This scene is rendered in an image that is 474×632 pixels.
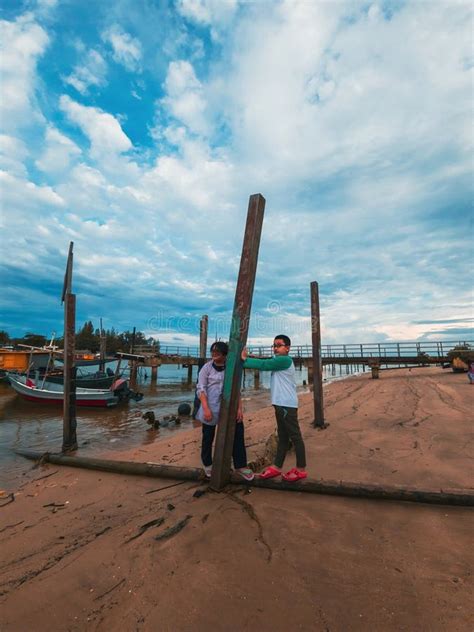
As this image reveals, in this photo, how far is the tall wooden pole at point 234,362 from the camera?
3916 millimetres

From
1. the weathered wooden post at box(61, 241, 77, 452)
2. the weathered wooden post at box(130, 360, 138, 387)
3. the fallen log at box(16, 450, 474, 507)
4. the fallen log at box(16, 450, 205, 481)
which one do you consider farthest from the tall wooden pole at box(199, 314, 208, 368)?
the weathered wooden post at box(130, 360, 138, 387)

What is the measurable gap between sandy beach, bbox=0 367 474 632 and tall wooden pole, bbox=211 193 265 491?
0.35m

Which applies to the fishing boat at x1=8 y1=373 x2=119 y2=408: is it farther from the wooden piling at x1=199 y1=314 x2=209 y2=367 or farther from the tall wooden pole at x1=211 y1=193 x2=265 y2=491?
the tall wooden pole at x1=211 y1=193 x2=265 y2=491

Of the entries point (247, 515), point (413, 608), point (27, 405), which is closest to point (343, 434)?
point (247, 515)

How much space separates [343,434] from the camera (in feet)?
23.0

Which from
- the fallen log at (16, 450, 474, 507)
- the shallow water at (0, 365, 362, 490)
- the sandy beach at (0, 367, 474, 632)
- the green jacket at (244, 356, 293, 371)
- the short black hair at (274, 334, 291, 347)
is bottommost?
the shallow water at (0, 365, 362, 490)

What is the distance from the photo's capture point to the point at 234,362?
393 cm

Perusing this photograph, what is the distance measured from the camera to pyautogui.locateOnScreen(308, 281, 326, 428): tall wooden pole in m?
8.03

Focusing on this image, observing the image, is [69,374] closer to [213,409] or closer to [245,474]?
[213,409]

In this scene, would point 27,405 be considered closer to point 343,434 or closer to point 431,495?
point 343,434

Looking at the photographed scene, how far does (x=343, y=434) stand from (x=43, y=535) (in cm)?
583

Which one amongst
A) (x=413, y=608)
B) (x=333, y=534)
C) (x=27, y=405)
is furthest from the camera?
(x=27, y=405)

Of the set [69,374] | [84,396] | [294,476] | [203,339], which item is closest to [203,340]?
[203,339]

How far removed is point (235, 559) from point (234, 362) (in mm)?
1985
